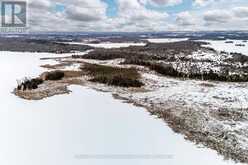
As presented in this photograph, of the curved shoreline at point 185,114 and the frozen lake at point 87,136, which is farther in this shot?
the curved shoreline at point 185,114

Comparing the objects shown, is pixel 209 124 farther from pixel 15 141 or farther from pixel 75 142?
pixel 15 141

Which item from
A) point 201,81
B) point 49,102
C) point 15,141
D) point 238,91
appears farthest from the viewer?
point 201,81

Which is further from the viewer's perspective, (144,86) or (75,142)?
(144,86)

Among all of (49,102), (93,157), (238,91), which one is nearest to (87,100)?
(49,102)

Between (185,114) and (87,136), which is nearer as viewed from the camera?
(87,136)

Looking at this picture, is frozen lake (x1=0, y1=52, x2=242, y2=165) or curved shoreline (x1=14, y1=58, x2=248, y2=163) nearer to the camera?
frozen lake (x1=0, y1=52, x2=242, y2=165)

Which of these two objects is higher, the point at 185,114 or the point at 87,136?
the point at 185,114

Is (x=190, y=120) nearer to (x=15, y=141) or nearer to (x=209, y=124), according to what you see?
(x=209, y=124)

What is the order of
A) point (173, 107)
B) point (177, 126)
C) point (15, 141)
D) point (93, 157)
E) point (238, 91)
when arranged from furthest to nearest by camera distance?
point (238, 91)
point (173, 107)
point (177, 126)
point (15, 141)
point (93, 157)
